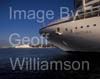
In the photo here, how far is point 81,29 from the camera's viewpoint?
24.3ft

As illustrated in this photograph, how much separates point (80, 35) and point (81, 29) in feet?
0.50

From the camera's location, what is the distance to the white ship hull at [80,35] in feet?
23.4

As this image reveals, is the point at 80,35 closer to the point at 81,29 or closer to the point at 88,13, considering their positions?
the point at 81,29

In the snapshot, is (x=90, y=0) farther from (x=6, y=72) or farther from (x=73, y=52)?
(x=6, y=72)

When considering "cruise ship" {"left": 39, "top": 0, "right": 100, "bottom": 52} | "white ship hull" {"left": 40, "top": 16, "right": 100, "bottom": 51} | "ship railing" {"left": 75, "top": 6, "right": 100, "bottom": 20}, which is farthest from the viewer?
"white ship hull" {"left": 40, "top": 16, "right": 100, "bottom": 51}

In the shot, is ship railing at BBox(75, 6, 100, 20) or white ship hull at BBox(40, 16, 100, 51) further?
white ship hull at BBox(40, 16, 100, 51)

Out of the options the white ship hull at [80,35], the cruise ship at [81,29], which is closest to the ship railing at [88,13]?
the cruise ship at [81,29]

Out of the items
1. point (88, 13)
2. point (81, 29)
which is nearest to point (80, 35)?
point (81, 29)

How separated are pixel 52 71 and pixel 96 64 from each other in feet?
4.57

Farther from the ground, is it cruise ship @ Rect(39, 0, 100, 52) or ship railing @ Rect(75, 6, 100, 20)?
ship railing @ Rect(75, 6, 100, 20)

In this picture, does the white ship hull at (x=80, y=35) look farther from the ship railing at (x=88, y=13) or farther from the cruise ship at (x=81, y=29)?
the ship railing at (x=88, y=13)

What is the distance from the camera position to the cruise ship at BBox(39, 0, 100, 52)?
21.9ft

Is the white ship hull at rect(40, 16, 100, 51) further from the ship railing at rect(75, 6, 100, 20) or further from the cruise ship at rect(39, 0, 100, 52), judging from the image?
the ship railing at rect(75, 6, 100, 20)

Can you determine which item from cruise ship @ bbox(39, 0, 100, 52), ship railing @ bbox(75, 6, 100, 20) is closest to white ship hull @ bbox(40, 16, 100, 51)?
cruise ship @ bbox(39, 0, 100, 52)
